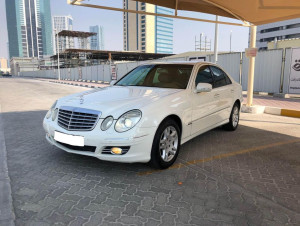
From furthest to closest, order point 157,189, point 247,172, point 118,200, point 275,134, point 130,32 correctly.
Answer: point 130,32 < point 275,134 < point 247,172 < point 157,189 < point 118,200

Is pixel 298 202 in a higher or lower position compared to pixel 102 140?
lower

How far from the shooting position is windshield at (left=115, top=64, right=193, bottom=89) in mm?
4535

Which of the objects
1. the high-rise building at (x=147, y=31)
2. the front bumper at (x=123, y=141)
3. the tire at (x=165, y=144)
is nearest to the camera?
the front bumper at (x=123, y=141)

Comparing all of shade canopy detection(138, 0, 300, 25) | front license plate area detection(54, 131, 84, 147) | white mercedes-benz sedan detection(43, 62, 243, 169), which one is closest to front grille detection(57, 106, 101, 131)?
white mercedes-benz sedan detection(43, 62, 243, 169)

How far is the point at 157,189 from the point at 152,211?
0.50 meters

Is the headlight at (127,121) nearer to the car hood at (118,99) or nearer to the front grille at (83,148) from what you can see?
the car hood at (118,99)

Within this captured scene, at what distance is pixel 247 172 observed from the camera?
3781 mm

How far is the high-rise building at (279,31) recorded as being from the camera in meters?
86.1

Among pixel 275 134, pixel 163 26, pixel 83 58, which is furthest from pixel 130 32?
pixel 275 134

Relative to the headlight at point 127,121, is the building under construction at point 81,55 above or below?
above

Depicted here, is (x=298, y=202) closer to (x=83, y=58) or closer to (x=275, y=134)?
(x=275, y=134)

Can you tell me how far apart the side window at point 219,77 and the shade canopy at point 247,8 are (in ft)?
6.94

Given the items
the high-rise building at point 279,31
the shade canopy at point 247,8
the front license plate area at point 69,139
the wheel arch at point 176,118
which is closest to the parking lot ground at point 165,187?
the front license plate area at point 69,139

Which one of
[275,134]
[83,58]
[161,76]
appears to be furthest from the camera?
[83,58]
